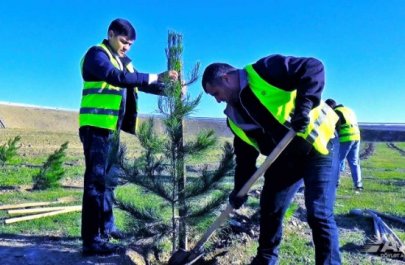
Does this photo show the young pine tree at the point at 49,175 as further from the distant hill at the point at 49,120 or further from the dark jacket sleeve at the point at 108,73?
the distant hill at the point at 49,120

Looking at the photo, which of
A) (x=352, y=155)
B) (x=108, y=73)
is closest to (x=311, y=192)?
(x=108, y=73)

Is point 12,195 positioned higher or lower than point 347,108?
lower

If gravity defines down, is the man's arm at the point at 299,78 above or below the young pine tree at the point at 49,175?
above

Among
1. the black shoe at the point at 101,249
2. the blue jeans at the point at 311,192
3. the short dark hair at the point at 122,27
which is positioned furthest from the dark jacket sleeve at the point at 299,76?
the black shoe at the point at 101,249

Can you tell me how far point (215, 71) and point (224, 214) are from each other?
107cm

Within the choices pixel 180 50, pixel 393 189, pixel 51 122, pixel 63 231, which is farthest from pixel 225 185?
pixel 51 122

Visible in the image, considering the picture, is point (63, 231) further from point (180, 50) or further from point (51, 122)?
point (51, 122)

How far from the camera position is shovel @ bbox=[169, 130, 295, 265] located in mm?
3013

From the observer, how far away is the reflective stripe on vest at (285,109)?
296cm

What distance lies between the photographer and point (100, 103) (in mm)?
3801

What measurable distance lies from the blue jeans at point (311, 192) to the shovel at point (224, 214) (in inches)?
5.2

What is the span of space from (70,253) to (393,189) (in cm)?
817

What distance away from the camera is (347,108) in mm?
8102

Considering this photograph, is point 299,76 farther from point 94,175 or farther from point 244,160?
point 94,175
